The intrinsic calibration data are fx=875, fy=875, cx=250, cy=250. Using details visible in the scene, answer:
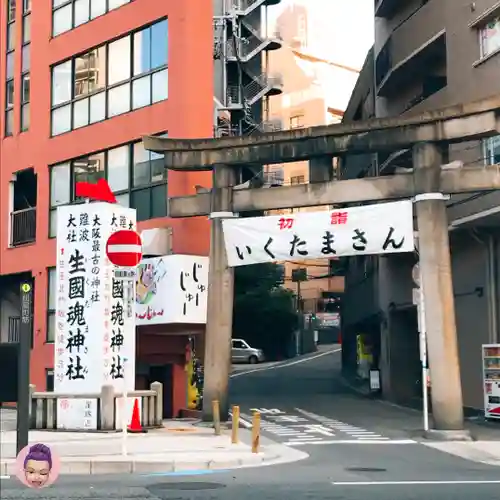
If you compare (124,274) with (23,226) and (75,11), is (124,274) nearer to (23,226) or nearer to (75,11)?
(75,11)

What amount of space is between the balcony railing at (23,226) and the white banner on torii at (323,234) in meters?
10.4

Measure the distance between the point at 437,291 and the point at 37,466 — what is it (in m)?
12.7

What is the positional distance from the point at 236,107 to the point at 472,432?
2913 centimetres

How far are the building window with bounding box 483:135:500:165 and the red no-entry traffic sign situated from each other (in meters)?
11.5

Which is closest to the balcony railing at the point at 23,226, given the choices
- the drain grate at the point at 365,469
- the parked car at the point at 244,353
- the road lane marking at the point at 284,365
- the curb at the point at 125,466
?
the road lane marking at the point at 284,365

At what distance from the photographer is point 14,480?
1179 centimetres

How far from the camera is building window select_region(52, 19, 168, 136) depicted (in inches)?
989

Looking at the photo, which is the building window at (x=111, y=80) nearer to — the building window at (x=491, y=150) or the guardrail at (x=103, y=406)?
the building window at (x=491, y=150)

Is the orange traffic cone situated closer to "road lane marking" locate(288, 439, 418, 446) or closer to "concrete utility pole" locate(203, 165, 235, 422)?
"concrete utility pole" locate(203, 165, 235, 422)

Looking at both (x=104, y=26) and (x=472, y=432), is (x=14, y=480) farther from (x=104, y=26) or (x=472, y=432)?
(x=104, y=26)

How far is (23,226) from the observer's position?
98.6 ft

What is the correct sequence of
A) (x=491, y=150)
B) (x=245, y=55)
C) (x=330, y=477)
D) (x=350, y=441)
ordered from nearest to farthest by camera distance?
(x=330, y=477) → (x=350, y=441) → (x=491, y=150) → (x=245, y=55)

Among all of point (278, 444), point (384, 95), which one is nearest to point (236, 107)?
point (384, 95)

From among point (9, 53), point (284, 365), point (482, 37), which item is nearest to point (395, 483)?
point (482, 37)
